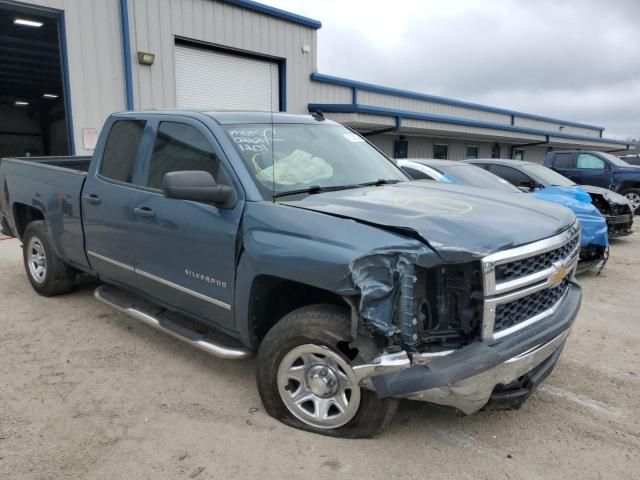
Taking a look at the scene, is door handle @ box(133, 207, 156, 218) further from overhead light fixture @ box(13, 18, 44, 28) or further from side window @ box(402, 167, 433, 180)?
overhead light fixture @ box(13, 18, 44, 28)

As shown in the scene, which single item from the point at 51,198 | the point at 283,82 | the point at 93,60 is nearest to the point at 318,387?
the point at 51,198

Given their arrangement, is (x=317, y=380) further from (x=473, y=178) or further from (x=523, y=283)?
(x=473, y=178)

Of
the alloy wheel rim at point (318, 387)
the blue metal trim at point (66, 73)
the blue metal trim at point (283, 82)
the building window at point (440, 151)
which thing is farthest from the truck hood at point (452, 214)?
the building window at point (440, 151)

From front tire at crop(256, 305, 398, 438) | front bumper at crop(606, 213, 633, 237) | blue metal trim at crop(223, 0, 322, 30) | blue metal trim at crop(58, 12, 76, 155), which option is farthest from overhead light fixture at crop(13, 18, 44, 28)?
front bumper at crop(606, 213, 633, 237)

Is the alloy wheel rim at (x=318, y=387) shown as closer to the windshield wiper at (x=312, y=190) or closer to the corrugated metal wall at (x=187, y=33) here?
the windshield wiper at (x=312, y=190)

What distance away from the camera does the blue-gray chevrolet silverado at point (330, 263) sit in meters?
2.48

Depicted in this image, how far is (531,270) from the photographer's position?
2.77 metres

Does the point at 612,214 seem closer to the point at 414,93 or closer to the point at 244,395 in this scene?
the point at 244,395

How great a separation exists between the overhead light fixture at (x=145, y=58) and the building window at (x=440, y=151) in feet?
46.4

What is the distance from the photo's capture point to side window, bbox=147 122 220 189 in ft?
11.4

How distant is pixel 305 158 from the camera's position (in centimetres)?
368

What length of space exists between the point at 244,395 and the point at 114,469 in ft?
3.23

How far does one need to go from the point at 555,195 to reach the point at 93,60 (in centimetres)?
902

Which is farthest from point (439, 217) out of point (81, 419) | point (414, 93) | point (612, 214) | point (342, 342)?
point (414, 93)
